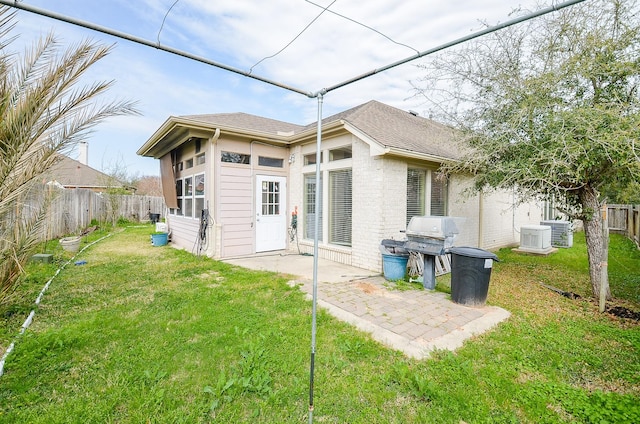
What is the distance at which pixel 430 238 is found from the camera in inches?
194

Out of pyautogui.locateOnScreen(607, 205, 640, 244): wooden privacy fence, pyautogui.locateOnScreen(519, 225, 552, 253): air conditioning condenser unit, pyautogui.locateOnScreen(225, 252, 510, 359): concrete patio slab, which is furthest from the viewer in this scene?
pyautogui.locateOnScreen(607, 205, 640, 244): wooden privacy fence

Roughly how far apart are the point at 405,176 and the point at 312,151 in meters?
2.54

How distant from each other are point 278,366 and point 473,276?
3100 millimetres

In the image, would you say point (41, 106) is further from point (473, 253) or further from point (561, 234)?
point (561, 234)

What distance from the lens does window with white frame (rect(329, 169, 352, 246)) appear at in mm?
6875

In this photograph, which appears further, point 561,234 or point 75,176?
point 75,176

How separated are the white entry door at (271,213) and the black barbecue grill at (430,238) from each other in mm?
4062

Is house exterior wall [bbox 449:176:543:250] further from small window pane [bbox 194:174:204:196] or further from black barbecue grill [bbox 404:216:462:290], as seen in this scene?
small window pane [bbox 194:174:204:196]

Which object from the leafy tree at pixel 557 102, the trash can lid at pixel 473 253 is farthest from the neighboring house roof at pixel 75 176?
the leafy tree at pixel 557 102

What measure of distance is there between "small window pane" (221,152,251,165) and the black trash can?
18.2 ft

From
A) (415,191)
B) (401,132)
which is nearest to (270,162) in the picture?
(401,132)

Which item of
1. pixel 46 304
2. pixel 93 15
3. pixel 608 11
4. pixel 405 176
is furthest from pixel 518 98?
pixel 46 304

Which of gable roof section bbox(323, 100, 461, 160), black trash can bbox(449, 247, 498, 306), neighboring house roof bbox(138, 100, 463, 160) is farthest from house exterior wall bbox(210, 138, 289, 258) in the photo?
black trash can bbox(449, 247, 498, 306)

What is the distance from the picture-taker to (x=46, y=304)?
4156mm
